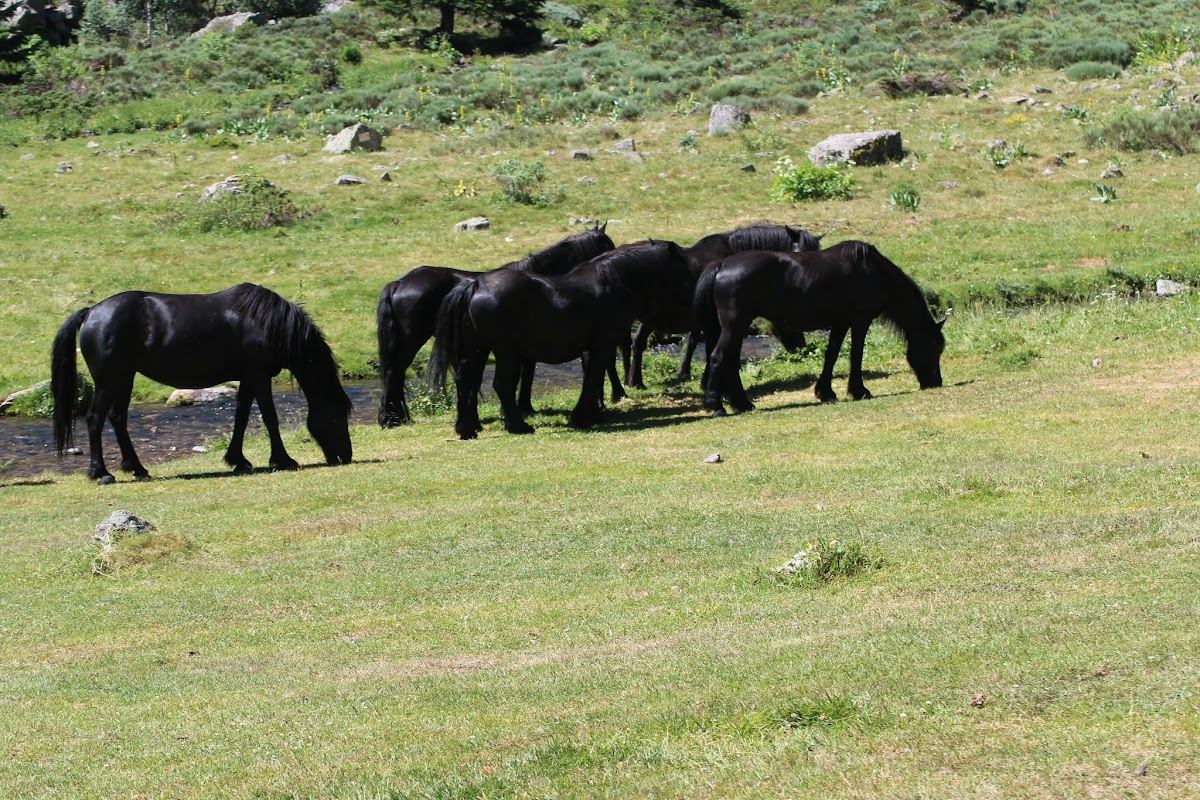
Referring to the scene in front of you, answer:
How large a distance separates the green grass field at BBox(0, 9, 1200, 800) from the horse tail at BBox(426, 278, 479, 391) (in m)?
1.11

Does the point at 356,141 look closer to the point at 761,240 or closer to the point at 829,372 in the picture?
the point at 761,240

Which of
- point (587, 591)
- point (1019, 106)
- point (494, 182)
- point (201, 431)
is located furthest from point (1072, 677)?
point (1019, 106)

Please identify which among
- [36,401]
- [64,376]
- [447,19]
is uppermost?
[447,19]

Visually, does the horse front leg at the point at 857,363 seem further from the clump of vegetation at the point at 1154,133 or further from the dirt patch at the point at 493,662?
the clump of vegetation at the point at 1154,133

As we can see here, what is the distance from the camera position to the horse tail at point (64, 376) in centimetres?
1717

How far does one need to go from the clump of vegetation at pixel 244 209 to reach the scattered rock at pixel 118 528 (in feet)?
74.1

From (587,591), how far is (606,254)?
32.0 ft

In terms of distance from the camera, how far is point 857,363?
18.8 meters

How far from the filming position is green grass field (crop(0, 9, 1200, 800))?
6305 mm

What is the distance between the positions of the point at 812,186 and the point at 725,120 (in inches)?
331

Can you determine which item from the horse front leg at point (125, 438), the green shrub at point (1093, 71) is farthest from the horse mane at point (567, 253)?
the green shrub at point (1093, 71)

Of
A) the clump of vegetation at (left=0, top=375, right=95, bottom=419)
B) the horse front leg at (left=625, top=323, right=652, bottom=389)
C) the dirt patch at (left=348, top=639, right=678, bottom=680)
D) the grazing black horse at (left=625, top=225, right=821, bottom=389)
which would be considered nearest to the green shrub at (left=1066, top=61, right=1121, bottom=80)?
the grazing black horse at (left=625, top=225, right=821, bottom=389)

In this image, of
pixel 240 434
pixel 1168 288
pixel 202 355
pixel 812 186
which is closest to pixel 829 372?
pixel 240 434

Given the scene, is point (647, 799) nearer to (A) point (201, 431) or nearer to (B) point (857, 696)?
(B) point (857, 696)
